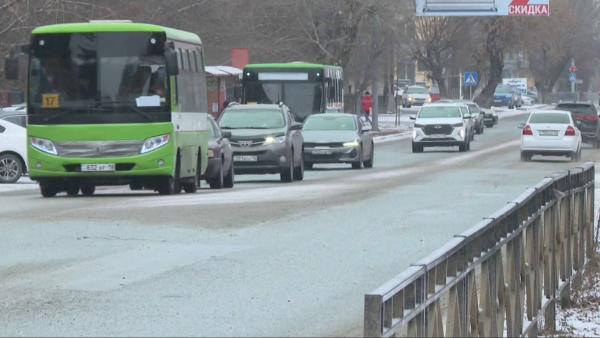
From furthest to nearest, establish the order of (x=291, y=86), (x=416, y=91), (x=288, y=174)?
(x=416, y=91), (x=291, y=86), (x=288, y=174)

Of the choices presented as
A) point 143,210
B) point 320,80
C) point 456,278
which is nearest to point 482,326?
point 456,278

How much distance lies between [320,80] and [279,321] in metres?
32.4

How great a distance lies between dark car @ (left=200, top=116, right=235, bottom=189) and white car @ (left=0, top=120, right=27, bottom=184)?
4.53m

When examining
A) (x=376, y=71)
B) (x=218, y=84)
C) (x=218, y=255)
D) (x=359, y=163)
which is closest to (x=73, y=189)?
(x=218, y=255)

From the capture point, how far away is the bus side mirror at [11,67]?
70.2ft

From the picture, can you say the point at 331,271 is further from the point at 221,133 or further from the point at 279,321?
the point at 221,133

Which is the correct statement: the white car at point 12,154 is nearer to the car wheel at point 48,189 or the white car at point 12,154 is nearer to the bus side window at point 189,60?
the bus side window at point 189,60

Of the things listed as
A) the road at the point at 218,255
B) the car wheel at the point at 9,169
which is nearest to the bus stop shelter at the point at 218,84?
the car wheel at the point at 9,169

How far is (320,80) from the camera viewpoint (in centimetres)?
4088

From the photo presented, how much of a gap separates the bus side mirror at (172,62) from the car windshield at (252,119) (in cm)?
729

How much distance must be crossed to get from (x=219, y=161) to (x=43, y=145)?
519cm

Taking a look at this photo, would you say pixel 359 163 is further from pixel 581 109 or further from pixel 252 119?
pixel 581 109

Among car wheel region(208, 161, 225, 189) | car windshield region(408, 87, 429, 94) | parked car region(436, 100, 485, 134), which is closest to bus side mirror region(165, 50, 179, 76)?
car wheel region(208, 161, 225, 189)

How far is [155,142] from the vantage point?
21.6 m
